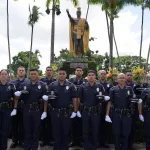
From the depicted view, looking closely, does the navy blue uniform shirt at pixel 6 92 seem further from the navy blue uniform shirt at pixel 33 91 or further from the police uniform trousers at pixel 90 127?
the police uniform trousers at pixel 90 127

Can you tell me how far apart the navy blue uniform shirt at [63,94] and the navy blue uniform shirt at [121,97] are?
2.81ft

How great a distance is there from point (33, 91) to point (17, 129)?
1435mm

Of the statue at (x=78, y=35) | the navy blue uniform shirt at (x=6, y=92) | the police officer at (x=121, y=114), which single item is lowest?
the police officer at (x=121, y=114)

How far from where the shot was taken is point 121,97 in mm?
6578

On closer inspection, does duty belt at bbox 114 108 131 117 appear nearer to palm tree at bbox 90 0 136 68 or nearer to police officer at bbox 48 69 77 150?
police officer at bbox 48 69 77 150

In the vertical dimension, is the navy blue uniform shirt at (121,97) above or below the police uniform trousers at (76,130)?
above

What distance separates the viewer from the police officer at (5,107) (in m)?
6.55

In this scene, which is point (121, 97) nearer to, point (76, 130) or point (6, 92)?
point (76, 130)

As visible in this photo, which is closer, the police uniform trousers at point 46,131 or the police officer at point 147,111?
the police officer at point 147,111

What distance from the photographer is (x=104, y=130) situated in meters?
7.61

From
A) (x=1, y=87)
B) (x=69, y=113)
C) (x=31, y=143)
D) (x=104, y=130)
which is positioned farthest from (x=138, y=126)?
(x=1, y=87)

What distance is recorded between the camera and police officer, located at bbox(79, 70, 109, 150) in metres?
6.58

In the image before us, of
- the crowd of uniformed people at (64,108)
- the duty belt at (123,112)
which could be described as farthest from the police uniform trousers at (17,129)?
the duty belt at (123,112)

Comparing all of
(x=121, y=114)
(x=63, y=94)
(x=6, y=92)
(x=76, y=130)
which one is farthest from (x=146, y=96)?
(x=6, y=92)
